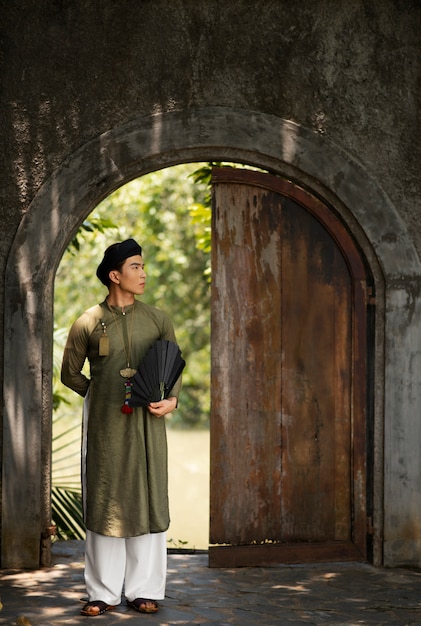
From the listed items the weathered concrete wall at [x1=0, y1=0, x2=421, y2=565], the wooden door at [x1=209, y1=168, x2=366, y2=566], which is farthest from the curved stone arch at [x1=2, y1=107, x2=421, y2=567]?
the wooden door at [x1=209, y1=168, x2=366, y2=566]

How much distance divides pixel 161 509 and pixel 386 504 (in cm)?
179

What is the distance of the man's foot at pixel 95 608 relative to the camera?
A: 5.26m

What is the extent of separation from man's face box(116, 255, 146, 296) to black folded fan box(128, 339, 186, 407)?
1.10 ft

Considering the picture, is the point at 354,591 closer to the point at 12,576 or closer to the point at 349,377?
the point at 349,377

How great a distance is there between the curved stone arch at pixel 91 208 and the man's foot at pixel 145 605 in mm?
1159

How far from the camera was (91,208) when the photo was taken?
6.44 metres

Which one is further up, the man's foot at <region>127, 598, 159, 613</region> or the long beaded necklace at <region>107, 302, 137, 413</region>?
the long beaded necklace at <region>107, 302, 137, 413</region>

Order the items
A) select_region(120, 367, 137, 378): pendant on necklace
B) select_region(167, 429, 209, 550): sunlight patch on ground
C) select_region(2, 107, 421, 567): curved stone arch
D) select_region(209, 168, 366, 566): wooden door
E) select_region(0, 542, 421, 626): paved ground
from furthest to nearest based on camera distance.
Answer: select_region(167, 429, 209, 550): sunlight patch on ground → select_region(209, 168, 366, 566): wooden door → select_region(2, 107, 421, 567): curved stone arch → select_region(120, 367, 137, 378): pendant on necklace → select_region(0, 542, 421, 626): paved ground

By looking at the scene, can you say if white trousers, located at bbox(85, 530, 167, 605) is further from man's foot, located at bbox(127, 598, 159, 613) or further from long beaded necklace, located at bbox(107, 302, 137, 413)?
long beaded necklace, located at bbox(107, 302, 137, 413)

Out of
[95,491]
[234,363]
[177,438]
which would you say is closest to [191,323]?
[177,438]

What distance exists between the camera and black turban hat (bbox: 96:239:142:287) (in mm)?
5375

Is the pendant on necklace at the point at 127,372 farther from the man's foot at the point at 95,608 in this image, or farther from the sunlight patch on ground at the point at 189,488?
the sunlight patch on ground at the point at 189,488

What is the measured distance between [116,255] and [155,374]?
69cm

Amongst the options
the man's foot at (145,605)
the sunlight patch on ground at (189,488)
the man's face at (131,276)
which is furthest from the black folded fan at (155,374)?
the sunlight patch on ground at (189,488)
